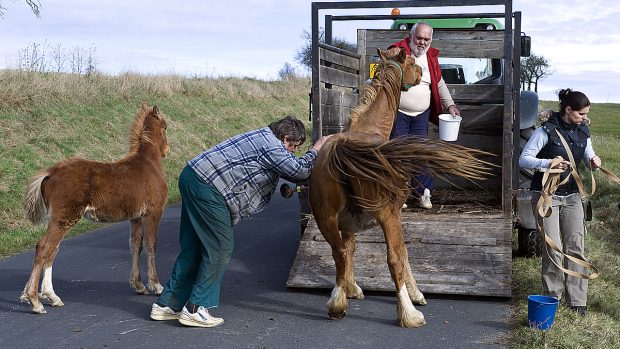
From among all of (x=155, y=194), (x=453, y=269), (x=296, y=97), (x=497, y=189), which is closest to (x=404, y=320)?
(x=453, y=269)

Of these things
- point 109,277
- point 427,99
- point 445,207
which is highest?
point 427,99

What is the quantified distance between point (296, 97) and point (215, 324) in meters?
29.4

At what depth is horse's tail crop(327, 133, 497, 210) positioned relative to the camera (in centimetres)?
512

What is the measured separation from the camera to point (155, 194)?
22.2 feet

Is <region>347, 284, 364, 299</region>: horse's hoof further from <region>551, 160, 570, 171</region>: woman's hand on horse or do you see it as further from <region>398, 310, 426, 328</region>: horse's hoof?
<region>551, 160, 570, 171</region>: woman's hand on horse

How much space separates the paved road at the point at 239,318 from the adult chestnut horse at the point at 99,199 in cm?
35

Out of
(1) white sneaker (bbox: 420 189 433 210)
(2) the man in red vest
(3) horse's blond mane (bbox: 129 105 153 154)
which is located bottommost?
(1) white sneaker (bbox: 420 189 433 210)

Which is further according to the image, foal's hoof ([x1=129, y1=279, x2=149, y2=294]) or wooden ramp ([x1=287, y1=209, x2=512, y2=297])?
foal's hoof ([x1=129, y1=279, x2=149, y2=294])

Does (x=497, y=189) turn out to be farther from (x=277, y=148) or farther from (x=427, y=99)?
(x=277, y=148)

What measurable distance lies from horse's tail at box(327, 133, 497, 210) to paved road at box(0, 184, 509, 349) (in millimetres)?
1089

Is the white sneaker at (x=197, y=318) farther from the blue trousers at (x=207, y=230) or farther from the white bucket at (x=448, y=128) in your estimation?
the white bucket at (x=448, y=128)

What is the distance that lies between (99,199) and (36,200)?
1.78ft

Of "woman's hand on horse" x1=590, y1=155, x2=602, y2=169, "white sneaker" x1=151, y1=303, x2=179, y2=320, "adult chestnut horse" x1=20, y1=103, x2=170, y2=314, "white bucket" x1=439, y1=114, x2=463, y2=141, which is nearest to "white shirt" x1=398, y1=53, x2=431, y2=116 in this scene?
"white bucket" x1=439, y1=114, x2=463, y2=141

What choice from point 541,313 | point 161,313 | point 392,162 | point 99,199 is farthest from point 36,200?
point 541,313
